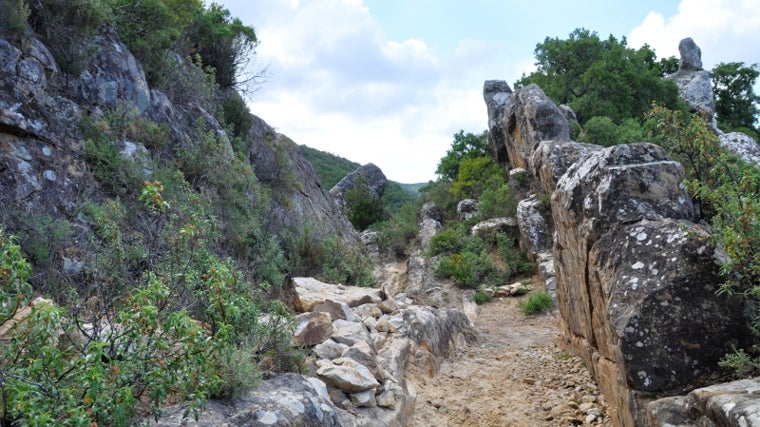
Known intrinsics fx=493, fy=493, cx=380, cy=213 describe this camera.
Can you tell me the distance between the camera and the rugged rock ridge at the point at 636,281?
146 inches

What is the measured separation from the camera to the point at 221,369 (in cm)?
287

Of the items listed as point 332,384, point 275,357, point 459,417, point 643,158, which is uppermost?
point 643,158

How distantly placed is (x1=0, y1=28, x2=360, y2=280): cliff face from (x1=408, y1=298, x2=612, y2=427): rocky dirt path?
3.95 m

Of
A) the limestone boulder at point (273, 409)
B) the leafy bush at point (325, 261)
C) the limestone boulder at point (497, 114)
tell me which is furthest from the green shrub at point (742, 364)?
the limestone boulder at point (497, 114)

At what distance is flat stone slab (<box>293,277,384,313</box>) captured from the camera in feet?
19.5

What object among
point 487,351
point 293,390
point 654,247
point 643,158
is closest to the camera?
point 293,390

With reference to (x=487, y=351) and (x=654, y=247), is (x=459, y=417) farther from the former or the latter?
(x=487, y=351)

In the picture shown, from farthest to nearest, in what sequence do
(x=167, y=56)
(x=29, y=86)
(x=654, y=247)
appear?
(x=167, y=56), (x=29, y=86), (x=654, y=247)

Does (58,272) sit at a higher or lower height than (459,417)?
higher

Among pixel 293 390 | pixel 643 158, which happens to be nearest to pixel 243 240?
pixel 293 390

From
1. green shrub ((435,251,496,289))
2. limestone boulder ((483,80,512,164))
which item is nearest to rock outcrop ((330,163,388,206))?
limestone boulder ((483,80,512,164))

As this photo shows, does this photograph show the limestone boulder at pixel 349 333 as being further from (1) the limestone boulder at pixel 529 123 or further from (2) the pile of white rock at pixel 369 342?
(1) the limestone boulder at pixel 529 123

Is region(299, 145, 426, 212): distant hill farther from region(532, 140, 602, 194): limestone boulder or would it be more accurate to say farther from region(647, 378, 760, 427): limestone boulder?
region(647, 378, 760, 427): limestone boulder

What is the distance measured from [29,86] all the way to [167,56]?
3234 mm
